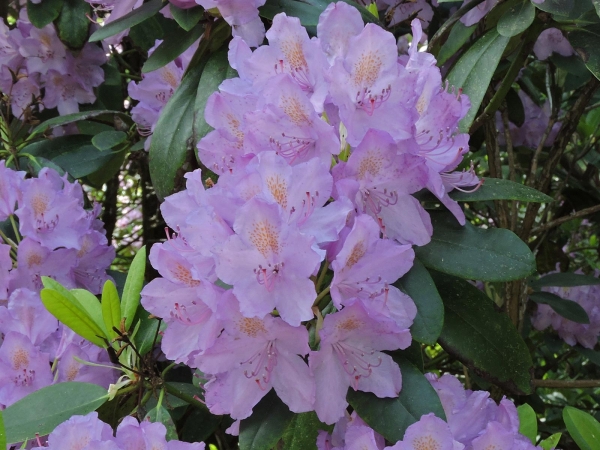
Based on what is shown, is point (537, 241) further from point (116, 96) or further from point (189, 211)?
point (189, 211)

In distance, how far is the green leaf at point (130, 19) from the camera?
120cm

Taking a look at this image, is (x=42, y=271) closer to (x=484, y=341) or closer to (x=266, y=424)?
(x=266, y=424)

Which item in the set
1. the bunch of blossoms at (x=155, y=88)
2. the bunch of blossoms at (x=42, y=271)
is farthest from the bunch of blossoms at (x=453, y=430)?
the bunch of blossoms at (x=155, y=88)

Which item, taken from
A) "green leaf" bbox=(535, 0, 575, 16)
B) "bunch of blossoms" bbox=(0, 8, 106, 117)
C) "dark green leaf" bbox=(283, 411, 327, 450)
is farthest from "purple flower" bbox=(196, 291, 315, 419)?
"bunch of blossoms" bbox=(0, 8, 106, 117)

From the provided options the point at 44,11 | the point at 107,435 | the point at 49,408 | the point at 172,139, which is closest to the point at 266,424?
the point at 107,435

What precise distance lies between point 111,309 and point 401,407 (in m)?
0.39

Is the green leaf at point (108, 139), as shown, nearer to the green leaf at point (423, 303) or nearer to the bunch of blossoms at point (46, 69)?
the bunch of blossoms at point (46, 69)

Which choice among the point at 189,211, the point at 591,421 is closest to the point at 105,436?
the point at 189,211

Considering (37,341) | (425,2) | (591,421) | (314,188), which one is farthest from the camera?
(425,2)

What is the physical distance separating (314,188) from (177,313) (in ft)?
0.70

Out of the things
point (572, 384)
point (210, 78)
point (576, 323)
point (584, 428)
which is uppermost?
point (210, 78)

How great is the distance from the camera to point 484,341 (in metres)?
0.92

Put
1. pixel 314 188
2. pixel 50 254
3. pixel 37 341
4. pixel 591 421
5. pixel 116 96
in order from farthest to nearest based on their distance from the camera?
pixel 116 96 < pixel 50 254 < pixel 37 341 < pixel 591 421 < pixel 314 188

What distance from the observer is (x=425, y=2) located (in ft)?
5.79
